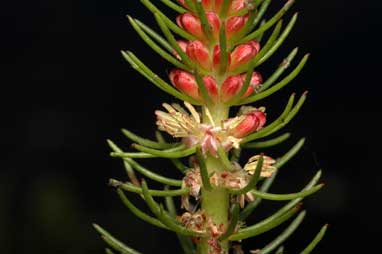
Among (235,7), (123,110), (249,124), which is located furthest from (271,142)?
(123,110)

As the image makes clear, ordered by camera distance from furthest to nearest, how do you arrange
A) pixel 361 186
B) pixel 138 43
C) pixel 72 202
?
pixel 138 43 < pixel 361 186 < pixel 72 202

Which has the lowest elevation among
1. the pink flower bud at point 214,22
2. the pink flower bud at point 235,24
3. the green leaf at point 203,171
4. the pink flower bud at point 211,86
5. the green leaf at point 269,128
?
the green leaf at point 203,171

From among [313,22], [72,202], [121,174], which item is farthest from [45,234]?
[313,22]

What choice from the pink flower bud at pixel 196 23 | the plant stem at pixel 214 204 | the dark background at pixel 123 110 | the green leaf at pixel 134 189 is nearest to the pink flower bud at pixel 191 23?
the pink flower bud at pixel 196 23

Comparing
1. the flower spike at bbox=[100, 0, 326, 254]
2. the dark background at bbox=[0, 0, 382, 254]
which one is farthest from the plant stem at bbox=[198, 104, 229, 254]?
the dark background at bbox=[0, 0, 382, 254]

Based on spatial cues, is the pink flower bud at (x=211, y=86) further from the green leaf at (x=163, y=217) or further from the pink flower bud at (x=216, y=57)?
the green leaf at (x=163, y=217)

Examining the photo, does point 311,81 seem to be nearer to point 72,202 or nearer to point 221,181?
point 72,202
